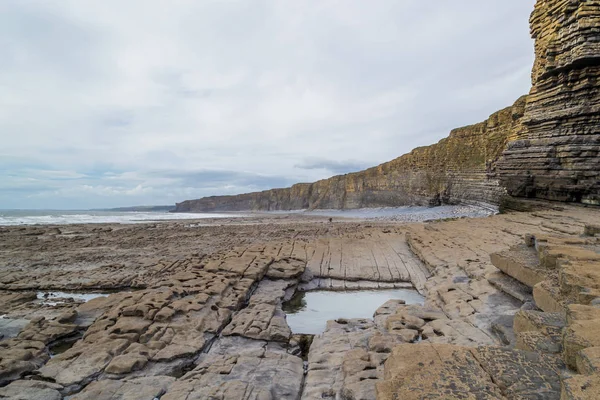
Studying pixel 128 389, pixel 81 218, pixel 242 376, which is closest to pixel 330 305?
pixel 242 376

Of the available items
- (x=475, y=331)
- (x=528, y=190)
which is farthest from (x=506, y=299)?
(x=528, y=190)

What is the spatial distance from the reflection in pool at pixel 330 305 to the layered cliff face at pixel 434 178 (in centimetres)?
2007

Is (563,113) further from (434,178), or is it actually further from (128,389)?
(434,178)

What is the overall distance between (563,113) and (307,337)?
1904 cm

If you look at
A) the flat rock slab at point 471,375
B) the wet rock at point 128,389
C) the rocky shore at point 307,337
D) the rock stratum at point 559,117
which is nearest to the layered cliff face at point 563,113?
the rock stratum at point 559,117

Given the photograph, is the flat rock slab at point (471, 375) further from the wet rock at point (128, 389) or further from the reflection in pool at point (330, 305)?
the reflection in pool at point (330, 305)

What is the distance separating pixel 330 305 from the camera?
800cm

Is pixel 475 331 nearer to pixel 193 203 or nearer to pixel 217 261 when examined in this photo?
pixel 217 261

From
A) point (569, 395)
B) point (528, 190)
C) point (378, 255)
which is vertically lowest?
point (378, 255)

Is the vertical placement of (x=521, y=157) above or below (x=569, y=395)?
above

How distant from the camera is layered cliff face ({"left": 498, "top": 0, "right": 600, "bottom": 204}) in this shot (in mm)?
15422

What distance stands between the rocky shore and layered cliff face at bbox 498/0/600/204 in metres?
7.90

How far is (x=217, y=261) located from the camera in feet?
31.0

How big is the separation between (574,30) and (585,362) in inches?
827
